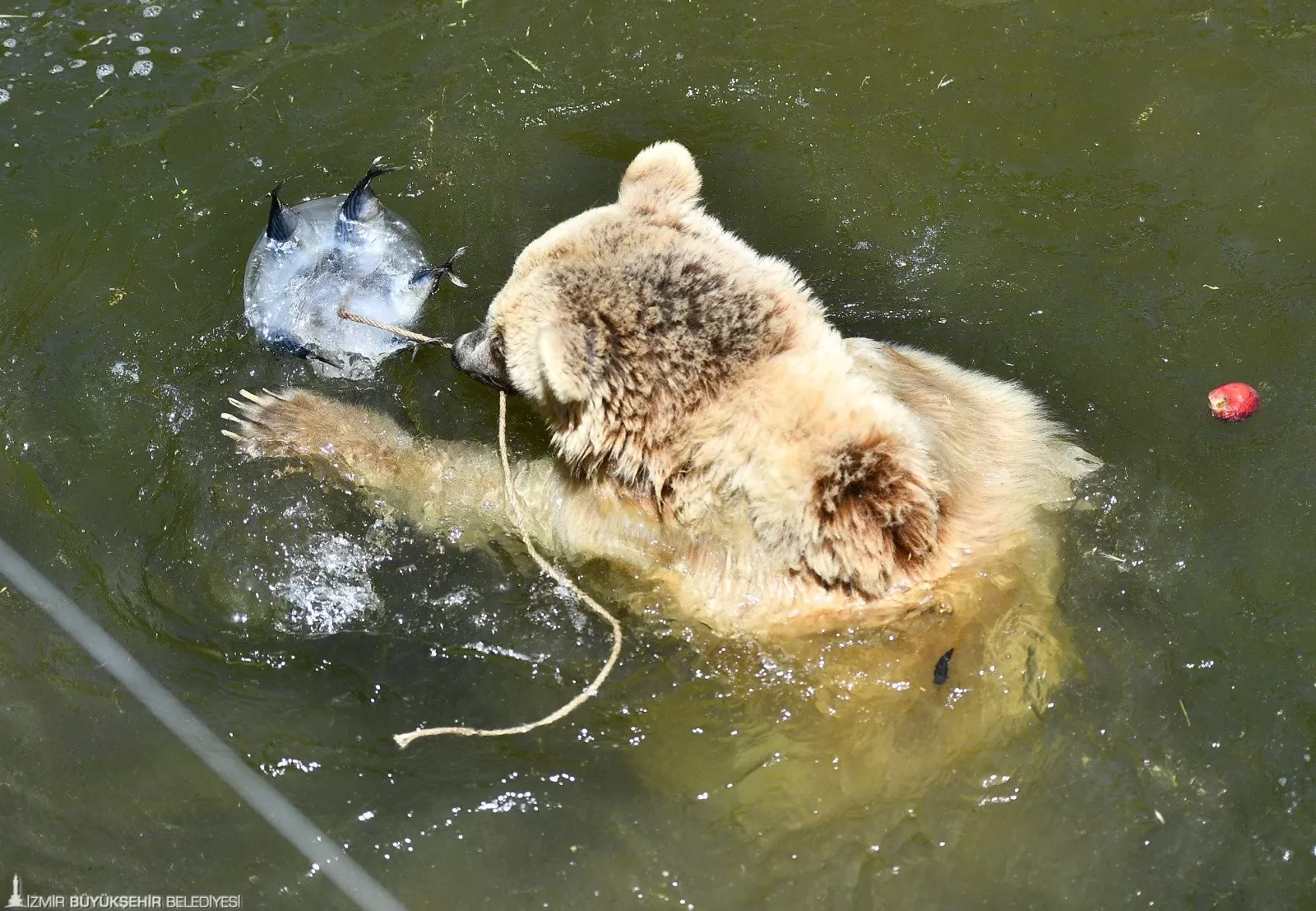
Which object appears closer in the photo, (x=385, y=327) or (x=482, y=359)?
(x=482, y=359)

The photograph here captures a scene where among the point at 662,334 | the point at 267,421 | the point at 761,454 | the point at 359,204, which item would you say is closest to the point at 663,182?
the point at 662,334

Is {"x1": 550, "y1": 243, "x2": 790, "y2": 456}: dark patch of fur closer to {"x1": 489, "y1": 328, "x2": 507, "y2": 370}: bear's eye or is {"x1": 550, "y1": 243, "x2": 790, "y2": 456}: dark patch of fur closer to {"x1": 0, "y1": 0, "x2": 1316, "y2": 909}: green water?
{"x1": 489, "y1": 328, "x2": 507, "y2": 370}: bear's eye

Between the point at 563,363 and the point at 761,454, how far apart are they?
32.2 inches

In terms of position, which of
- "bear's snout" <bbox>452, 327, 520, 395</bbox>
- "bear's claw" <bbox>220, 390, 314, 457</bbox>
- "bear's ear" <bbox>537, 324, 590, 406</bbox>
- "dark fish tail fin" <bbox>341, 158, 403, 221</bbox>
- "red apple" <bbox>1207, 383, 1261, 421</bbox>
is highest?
"dark fish tail fin" <bbox>341, 158, 403, 221</bbox>

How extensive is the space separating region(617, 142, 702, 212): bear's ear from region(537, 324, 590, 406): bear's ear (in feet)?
2.81

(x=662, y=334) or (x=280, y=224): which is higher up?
(x=280, y=224)

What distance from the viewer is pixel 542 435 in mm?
5230

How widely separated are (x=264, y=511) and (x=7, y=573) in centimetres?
119

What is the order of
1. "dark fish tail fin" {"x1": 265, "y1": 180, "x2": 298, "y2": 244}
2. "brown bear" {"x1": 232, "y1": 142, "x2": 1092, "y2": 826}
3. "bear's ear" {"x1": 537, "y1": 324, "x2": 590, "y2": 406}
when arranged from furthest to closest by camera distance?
"dark fish tail fin" {"x1": 265, "y1": 180, "x2": 298, "y2": 244}
"brown bear" {"x1": 232, "y1": 142, "x2": 1092, "y2": 826}
"bear's ear" {"x1": 537, "y1": 324, "x2": 590, "y2": 406}

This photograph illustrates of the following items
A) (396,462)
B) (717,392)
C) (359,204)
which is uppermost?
(359,204)

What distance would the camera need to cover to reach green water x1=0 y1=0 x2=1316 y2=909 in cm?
422

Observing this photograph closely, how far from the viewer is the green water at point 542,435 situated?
4.22 meters

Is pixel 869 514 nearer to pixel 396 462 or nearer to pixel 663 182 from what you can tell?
pixel 663 182

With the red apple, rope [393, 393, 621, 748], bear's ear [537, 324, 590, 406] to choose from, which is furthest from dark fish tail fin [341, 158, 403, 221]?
the red apple
